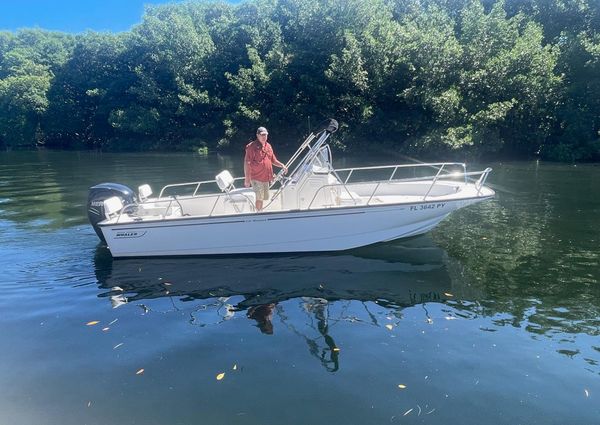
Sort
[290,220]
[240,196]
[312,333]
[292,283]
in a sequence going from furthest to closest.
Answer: [240,196] < [290,220] < [292,283] < [312,333]

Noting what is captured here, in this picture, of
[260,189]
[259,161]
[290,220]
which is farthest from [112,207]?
[290,220]

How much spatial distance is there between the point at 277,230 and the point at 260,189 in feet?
3.19

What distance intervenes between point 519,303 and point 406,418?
3.67m

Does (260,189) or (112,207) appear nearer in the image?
(112,207)

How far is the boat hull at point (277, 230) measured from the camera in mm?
9703

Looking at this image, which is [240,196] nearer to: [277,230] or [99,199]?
[277,230]

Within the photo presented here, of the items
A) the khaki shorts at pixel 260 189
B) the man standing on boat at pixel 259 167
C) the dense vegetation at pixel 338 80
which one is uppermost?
the dense vegetation at pixel 338 80

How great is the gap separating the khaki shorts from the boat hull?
2.14 ft

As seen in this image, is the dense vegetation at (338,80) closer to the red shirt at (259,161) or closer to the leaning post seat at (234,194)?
the leaning post seat at (234,194)

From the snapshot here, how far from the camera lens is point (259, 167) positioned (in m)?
9.95

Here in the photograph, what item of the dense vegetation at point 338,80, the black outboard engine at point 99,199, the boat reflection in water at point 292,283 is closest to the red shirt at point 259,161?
the boat reflection in water at point 292,283

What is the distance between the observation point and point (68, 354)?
624cm

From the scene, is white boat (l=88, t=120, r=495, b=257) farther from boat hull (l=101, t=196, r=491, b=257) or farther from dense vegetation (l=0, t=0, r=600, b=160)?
dense vegetation (l=0, t=0, r=600, b=160)

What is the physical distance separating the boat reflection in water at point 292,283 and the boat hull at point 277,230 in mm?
251
